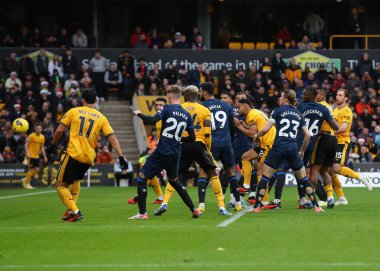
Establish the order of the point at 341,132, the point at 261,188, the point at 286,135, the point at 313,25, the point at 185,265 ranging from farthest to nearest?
Answer: the point at 313,25
the point at 341,132
the point at 261,188
the point at 286,135
the point at 185,265

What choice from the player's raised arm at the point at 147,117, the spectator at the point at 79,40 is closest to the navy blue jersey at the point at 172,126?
the player's raised arm at the point at 147,117

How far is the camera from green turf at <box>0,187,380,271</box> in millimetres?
11180

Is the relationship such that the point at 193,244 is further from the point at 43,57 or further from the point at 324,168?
the point at 43,57

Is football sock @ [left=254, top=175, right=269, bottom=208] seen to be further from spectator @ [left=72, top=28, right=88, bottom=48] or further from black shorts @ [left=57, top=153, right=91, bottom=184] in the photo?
spectator @ [left=72, top=28, right=88, bottom=48]

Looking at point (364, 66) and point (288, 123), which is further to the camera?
point (364, 66)

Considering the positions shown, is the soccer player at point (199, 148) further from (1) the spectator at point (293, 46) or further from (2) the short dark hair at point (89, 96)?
(1) the spectator at point (293, 46)

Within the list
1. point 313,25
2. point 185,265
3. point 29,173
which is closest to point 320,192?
point 185,265

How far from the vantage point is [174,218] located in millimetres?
16969

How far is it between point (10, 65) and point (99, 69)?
3.40m

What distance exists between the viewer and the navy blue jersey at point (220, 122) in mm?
18484

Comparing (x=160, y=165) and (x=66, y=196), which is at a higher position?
(x=160, y=165)

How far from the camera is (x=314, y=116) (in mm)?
18609

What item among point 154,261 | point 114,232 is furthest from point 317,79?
point 154,261

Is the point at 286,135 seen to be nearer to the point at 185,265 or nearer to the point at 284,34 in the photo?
the point at 185,265
